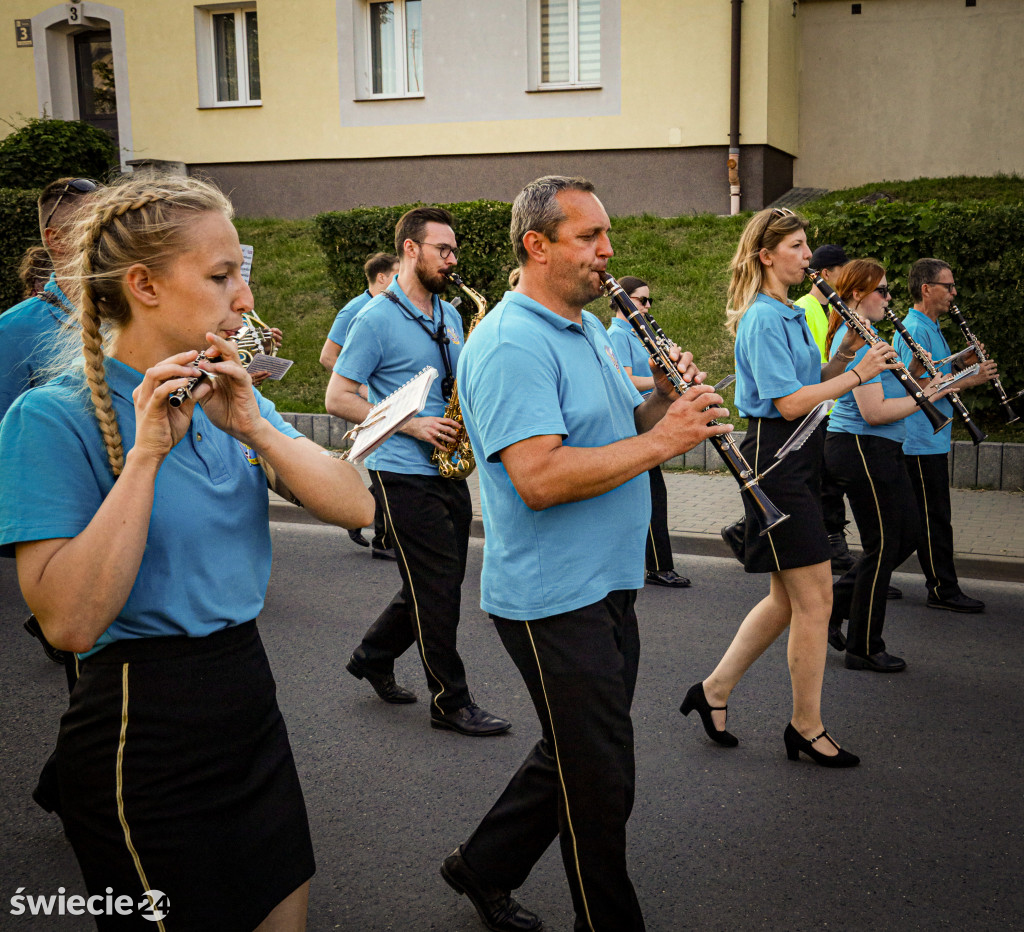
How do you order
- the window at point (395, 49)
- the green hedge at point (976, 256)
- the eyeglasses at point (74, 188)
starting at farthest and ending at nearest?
1. the window at point (395, 49)
2. the green hedge at point (976, 256)
3. the eyeglasses at point (74, 188)

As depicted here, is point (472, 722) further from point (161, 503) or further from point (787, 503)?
point (161, 503)

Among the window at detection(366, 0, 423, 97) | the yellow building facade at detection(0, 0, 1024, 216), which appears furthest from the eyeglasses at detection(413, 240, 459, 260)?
the window at detection(366, 0, 423, 97)

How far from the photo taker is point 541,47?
54.6ft

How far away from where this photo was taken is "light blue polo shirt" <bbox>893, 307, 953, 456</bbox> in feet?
19.8

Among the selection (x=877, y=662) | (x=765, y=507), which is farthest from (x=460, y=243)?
(x=765, y=507)

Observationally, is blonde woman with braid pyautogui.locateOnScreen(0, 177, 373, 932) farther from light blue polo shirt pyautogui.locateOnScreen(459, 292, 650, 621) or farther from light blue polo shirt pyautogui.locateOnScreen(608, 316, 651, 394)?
light blue polo shirt pyautogui.locateOnScreen(608, 316, 651, 394)

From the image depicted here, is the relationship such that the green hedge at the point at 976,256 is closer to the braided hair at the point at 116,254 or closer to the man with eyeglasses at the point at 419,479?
the man with eyeglasses at the point at 419,479

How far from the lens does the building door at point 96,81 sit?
1992cm

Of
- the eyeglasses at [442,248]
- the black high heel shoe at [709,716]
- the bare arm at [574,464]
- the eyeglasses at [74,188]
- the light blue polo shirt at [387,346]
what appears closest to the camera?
the bare arm at [574,464]

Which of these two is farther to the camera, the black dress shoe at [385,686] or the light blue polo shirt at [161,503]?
the black dress shoe at [385,686]

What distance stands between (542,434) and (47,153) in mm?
15874

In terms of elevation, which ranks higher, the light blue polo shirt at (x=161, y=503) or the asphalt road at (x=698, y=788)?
the light blue polo shirt at (x=161, y=503)

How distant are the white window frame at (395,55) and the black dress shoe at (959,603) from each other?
13863 millimetres

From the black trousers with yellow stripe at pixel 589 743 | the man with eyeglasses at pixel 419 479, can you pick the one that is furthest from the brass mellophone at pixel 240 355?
the man with eyeglasses at pixel 419 479
